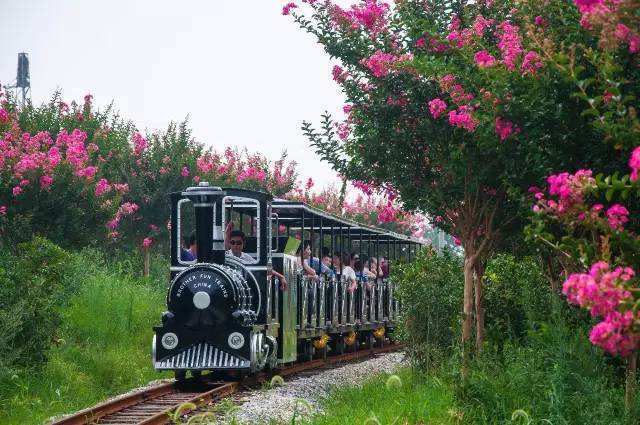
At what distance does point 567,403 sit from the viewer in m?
9.13

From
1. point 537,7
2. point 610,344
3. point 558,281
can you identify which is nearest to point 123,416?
point 558,281

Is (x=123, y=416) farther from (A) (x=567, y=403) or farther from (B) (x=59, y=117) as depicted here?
(B) (x=59, y=117)

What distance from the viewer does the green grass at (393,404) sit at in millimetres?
10133

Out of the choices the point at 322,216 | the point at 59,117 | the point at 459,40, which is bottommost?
the point at 322,216

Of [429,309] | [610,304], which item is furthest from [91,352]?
[610,304]

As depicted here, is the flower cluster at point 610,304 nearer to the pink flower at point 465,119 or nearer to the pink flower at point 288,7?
the pink flower at point 465,119

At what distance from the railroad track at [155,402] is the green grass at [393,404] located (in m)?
1.61

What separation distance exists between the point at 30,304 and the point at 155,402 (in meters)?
2.61

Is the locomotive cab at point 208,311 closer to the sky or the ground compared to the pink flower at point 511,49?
closer to the ground

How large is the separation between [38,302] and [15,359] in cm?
90

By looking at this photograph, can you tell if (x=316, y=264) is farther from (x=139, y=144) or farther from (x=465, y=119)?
(x=139, y=144)

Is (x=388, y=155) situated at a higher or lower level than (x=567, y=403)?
higher

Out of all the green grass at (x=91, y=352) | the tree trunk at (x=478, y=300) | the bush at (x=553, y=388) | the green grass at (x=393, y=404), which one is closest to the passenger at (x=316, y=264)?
the green grass at (x=91, y=352)

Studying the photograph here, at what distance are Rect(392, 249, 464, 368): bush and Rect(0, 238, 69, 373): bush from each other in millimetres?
4938
